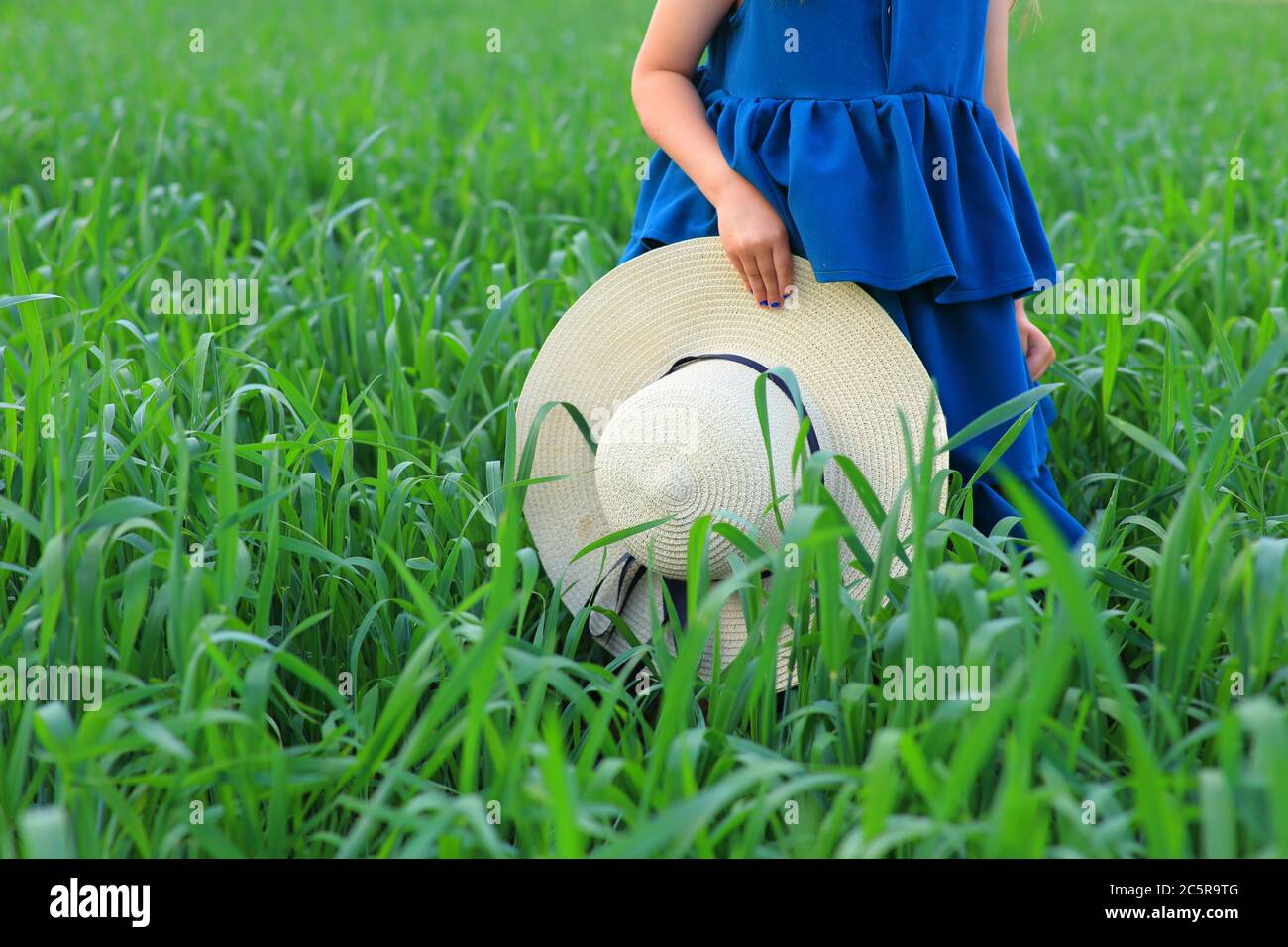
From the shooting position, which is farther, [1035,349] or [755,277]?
[1035,349]

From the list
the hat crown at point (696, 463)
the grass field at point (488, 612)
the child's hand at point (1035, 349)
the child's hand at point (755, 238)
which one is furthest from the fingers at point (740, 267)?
the child's hand at point (1035, 349)

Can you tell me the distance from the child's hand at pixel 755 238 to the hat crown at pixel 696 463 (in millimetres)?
138

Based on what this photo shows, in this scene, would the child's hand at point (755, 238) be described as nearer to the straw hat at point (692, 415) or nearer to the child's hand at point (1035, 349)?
the straw hat at point (692, 415)

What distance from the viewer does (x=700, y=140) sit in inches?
60.0

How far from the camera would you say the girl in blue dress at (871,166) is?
1451 millimetres

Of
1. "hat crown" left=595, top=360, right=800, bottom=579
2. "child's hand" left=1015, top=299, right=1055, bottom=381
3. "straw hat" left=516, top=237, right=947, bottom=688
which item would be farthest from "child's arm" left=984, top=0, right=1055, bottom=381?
"hat crown" left=595, top=360, right=800, bottom=579

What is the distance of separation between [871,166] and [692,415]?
1.29 ft

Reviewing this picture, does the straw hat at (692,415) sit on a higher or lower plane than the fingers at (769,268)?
lower

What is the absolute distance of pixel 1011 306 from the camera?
5.21 ft

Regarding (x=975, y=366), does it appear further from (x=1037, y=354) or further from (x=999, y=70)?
(x=999, y=70)

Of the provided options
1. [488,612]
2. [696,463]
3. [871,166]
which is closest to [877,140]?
[871,166]

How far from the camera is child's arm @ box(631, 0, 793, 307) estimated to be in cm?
147

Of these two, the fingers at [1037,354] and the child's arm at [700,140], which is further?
the fingers at [1037,354]

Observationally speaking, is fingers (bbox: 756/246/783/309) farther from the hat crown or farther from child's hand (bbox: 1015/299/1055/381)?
child's hand (bbox: 1015/299/1055/381)
